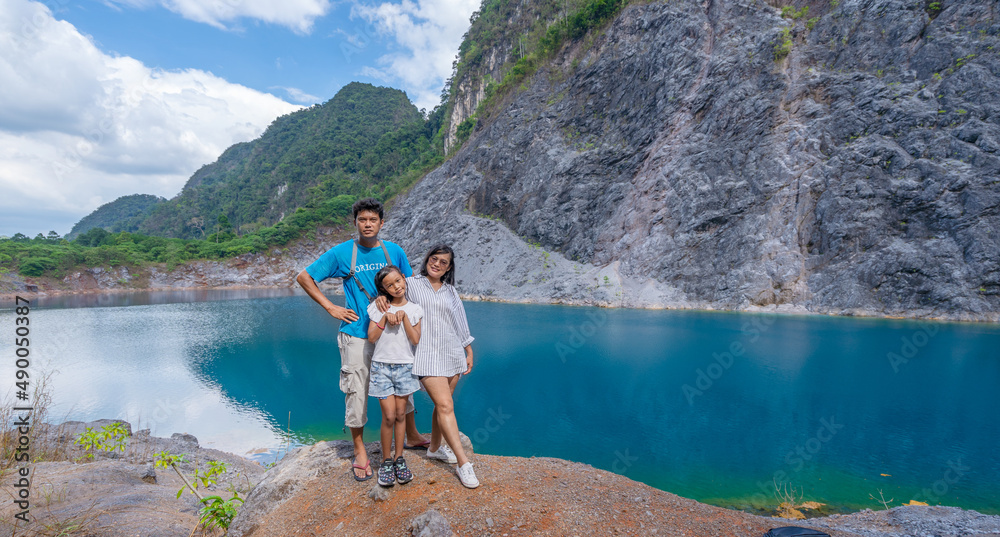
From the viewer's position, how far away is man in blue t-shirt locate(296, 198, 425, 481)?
12.1 feet

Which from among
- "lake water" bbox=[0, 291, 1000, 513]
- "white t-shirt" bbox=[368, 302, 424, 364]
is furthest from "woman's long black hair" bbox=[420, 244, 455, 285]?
"lake water" bbox=[0, 291, 1000, 513]

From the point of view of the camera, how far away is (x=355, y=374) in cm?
373

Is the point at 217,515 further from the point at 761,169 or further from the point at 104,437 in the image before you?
the point at 761,169

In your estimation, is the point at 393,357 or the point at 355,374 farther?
the point at 355,374

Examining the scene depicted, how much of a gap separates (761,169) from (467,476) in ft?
119

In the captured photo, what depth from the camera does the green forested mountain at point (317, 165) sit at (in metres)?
82.0

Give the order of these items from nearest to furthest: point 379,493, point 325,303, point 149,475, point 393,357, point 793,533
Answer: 1. point 793,533
2. point 379,493
3. point 393,357
4. point 325,303
5. point 149,475

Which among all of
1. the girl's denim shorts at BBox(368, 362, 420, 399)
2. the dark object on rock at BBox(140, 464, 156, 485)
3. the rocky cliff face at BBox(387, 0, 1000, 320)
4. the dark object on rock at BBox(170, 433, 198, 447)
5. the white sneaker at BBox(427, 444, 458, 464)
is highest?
the rocky cliff face at BBox(387, 0, 1000, 320)

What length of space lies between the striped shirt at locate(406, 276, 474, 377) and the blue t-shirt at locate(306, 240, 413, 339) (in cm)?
35

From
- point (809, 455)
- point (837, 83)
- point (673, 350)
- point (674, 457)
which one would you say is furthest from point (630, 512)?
point (837, 83)

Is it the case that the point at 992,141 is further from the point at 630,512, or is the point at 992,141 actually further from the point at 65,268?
the point at 65,268

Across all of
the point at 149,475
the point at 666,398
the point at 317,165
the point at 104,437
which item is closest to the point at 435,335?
the point at 149,475

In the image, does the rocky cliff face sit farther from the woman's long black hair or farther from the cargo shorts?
the cargo shorts

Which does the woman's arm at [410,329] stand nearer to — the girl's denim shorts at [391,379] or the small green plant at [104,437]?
the girl's denim shorts at [391,379]
